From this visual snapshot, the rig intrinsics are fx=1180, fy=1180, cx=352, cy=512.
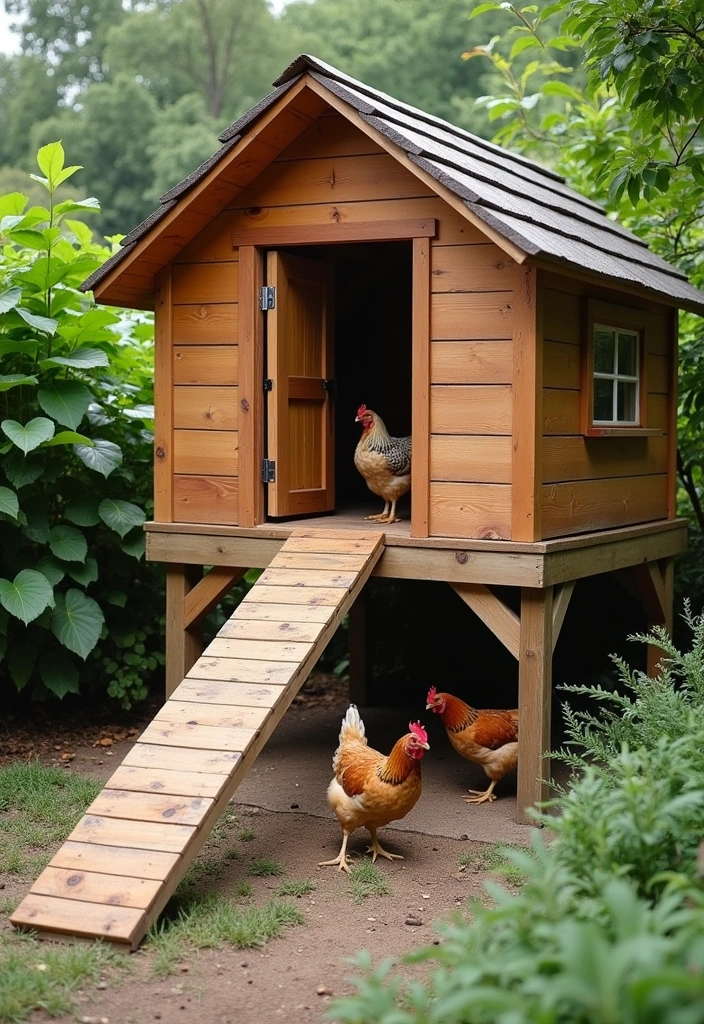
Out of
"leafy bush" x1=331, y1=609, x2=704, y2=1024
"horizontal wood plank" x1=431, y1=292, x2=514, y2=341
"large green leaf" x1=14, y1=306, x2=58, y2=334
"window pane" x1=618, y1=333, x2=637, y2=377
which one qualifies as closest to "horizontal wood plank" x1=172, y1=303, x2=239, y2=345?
"large green leaf" x1=14, y1=306, x2=58, y2=334

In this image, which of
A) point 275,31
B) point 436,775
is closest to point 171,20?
point 275,31

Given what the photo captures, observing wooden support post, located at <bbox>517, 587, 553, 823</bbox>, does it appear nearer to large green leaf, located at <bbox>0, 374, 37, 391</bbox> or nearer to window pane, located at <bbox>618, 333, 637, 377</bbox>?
window pane, located at <bbox>618, 333, 637, 377</bbox>

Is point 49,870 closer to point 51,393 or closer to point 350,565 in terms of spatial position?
point 350,565

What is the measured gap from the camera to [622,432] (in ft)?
23.3

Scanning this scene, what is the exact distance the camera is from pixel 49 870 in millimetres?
4742

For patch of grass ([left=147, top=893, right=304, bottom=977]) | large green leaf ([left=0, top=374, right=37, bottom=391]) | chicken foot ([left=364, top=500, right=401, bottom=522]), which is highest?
large green leaf ([left=0, top=374, right=37, bottom=391])

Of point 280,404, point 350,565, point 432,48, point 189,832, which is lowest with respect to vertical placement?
point 189,832

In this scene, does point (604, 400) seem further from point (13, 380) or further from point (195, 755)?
point (13, 380)

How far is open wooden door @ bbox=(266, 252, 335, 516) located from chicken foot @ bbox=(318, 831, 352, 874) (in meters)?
2.08

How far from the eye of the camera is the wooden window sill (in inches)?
264

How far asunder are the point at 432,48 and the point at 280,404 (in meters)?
27.2

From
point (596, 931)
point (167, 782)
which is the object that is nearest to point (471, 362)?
point (167, 782)

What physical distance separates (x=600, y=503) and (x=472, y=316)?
1.57 metres

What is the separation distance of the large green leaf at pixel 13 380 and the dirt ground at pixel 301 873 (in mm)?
2291
